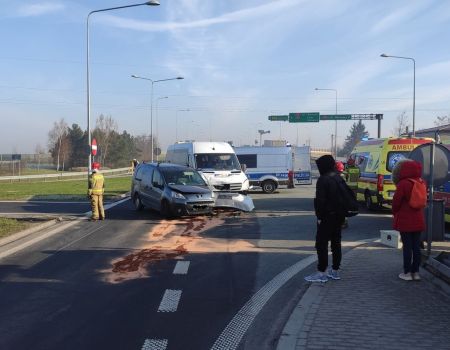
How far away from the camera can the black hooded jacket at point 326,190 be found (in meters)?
6.88

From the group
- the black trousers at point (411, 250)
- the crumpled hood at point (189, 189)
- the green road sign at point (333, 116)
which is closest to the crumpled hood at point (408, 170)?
the black trousers at point (411, 250)

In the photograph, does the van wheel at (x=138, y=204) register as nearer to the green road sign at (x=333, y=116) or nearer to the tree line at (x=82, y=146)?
the green road sign at (x=333, y=116)

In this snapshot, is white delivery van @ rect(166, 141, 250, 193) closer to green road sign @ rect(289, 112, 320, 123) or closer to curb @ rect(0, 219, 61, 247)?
curb @ rect(0, 219, 61, 247)

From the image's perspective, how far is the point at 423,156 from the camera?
7.96 metres

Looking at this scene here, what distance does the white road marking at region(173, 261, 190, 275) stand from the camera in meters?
7.85

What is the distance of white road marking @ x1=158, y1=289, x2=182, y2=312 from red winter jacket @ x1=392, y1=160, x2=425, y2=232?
3191mm

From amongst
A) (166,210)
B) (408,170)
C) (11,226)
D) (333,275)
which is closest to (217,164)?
(166,210)

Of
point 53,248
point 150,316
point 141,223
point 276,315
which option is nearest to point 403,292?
point 276,315

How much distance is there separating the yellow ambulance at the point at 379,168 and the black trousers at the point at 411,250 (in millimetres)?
8609

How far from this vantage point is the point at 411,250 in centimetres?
695

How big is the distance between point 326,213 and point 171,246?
13.9 ft

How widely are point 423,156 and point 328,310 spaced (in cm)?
356

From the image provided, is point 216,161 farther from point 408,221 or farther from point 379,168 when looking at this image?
point 408,221

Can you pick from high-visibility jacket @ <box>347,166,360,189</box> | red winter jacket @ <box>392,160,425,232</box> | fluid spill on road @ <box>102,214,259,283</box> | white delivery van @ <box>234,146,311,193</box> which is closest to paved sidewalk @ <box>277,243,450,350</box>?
red winter jacket @ <box>392,160,425,232</box>
